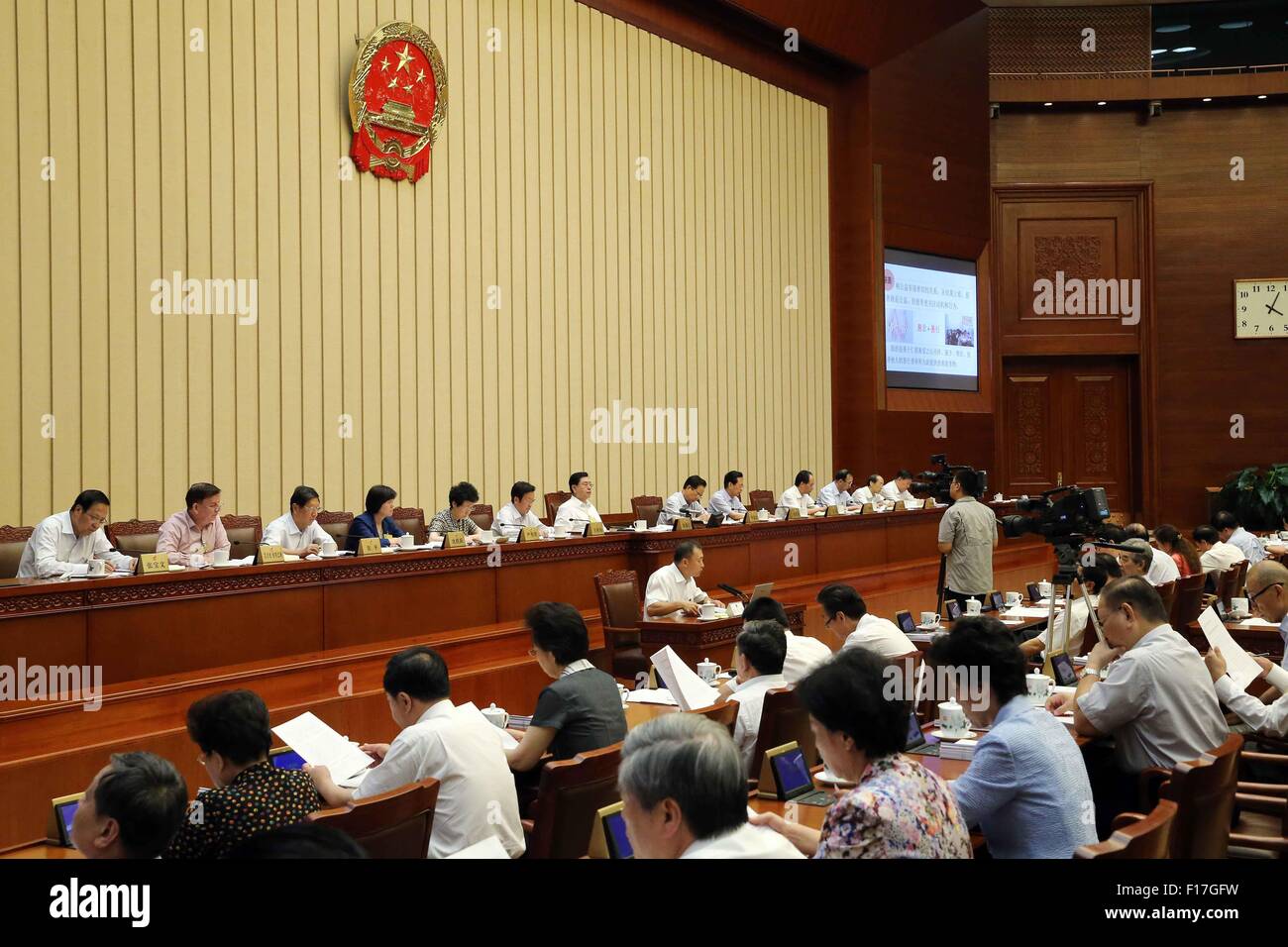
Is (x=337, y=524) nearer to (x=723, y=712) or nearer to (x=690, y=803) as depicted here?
(x=723, y=712)

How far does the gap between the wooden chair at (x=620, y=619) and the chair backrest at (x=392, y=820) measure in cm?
344

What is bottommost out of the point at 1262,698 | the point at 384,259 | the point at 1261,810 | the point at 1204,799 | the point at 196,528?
the point at 1261,810

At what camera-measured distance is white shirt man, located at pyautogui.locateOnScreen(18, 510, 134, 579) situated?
4902mm

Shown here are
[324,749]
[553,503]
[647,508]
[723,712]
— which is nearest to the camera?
[324,749]

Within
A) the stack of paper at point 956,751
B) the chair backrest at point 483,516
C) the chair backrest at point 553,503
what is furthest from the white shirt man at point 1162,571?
the chair backrest at point 553,503

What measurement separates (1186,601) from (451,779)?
5.33m

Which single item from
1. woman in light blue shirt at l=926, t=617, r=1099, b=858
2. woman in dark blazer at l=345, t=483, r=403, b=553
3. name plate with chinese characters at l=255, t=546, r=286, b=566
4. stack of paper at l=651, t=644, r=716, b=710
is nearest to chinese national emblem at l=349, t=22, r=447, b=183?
woman in dark blazer at l=345, t=483, r=403, b=553

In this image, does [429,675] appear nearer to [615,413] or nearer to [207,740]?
[207,740]

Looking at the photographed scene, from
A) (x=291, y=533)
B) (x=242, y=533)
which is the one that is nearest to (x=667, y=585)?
(x=291, y=533)

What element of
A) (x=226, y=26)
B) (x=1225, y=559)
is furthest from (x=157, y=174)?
(x=1225, y=559)

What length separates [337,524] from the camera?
283 inches

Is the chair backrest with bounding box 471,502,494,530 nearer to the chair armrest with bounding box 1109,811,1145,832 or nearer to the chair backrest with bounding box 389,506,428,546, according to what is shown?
the chair backrest with bounding box 389,506,428,546

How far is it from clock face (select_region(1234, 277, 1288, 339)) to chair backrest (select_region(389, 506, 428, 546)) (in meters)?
10.7

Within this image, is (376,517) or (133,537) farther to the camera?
(376,517)
